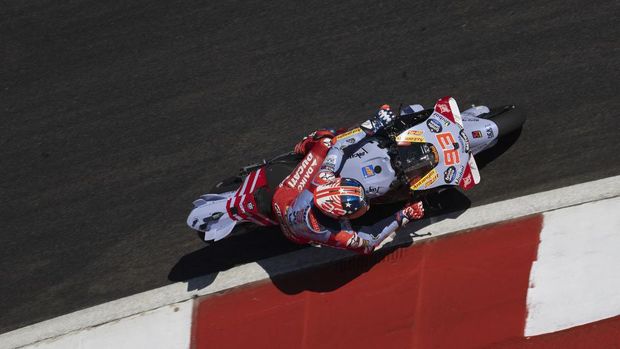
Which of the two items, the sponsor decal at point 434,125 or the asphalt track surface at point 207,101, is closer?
the sponsor decal at point 434,125

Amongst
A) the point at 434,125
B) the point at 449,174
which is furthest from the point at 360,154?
the point at 449,174

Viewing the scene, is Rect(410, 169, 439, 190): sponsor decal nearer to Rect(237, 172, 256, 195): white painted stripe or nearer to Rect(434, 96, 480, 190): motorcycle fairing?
Rect(434, 96, 480, 190): motorcycle fairing

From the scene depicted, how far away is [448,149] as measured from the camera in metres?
7.91

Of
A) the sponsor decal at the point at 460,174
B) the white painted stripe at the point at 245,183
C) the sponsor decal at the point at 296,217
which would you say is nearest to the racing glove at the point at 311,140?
the white painted stripe at the point at 245,183

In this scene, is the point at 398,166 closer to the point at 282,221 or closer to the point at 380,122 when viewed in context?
the point at 380,122

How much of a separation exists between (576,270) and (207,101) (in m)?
5.34

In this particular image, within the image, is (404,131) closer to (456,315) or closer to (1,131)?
(456,315)

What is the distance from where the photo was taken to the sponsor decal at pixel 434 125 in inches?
316

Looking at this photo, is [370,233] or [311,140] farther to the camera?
[311,140]

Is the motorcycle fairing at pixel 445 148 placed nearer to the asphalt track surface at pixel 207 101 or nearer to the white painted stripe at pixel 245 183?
the asphalt track surface at pixel 207 101

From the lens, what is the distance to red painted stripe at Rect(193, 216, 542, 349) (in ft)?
28.7

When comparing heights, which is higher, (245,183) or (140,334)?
(245,183)

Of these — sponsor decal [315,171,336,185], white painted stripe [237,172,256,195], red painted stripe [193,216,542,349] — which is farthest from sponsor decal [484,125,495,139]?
white painted stripe [237,172,256,195]

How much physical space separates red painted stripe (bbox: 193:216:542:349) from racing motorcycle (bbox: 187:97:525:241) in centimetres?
103
